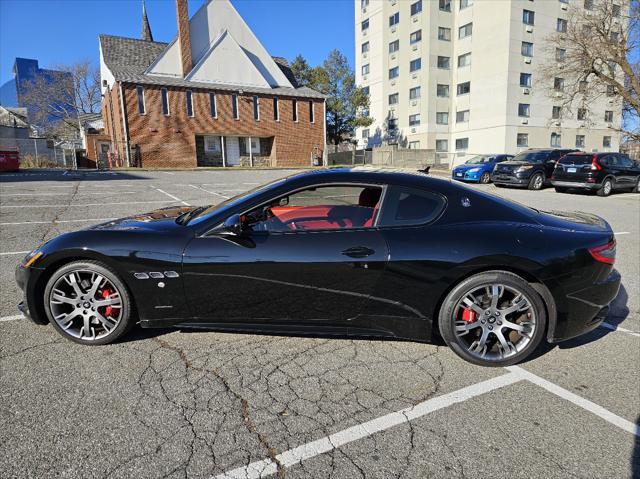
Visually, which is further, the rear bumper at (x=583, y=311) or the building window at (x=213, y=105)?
the building window at (x=213, y=105)

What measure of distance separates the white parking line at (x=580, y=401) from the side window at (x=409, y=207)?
1.29 metres

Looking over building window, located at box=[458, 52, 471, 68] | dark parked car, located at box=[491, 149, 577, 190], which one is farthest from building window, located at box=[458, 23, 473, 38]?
dark parked car, located at box=[491, 149, 577, 190]

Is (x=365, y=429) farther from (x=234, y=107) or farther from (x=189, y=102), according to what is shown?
(x=234, y=107)

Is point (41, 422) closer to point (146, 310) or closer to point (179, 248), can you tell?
point (146, 310)

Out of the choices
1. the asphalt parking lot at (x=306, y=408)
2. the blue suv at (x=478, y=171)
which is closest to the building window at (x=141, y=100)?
the blue suv at (x=478, y=171)

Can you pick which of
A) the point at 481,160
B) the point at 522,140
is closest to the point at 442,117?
the point at 522,140

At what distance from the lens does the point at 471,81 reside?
4000 cm

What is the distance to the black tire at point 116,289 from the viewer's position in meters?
3.04

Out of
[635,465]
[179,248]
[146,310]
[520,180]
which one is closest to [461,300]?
[635,465]

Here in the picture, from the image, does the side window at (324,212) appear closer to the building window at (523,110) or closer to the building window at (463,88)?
the building window at (523,110)

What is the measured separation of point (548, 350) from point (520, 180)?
15167 mm

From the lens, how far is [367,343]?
3301 mm

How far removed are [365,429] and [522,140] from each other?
42.1 meters

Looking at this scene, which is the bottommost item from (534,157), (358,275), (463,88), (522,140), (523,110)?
(358,275)
